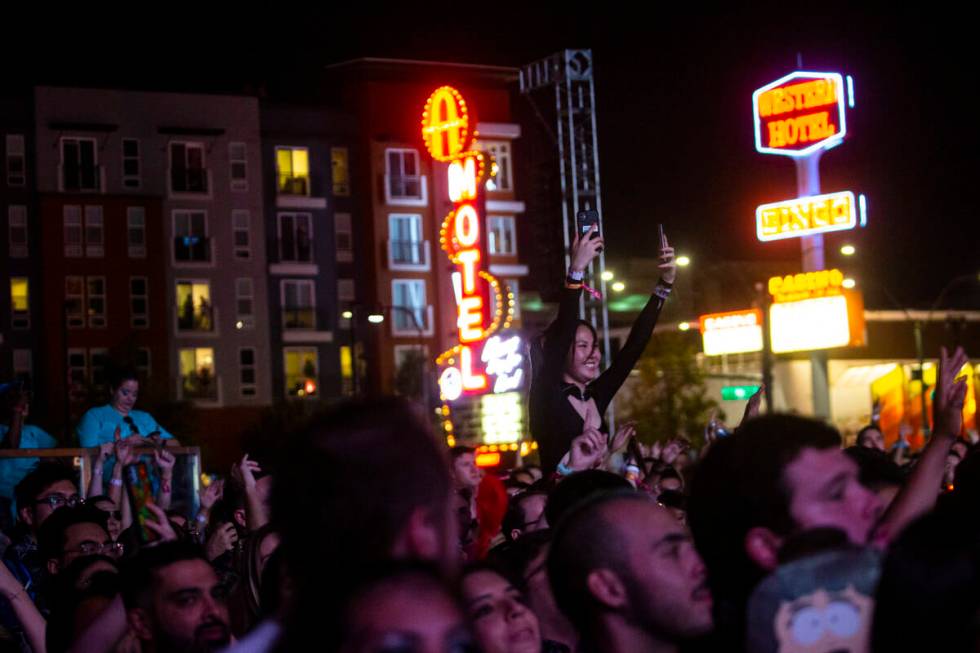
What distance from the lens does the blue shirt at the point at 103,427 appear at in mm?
9828

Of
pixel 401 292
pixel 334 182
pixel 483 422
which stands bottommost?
pixel 483 422

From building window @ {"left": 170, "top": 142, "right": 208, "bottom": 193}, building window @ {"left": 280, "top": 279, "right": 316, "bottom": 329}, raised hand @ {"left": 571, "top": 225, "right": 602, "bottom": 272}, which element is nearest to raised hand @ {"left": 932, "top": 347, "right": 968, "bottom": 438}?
raised hand @ {"left": 571, "top": 225, "right": 602, "bottom": 272}

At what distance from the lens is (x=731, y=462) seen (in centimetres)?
346

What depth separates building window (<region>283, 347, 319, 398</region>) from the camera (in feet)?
194

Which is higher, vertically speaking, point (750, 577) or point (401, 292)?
point (401, 292)

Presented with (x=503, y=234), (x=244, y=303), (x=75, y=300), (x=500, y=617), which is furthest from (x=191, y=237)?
(x=500, y=617)

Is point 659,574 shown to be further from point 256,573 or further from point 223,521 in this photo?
point 223,521

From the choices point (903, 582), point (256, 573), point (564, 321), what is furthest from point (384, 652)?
point (564, 321)

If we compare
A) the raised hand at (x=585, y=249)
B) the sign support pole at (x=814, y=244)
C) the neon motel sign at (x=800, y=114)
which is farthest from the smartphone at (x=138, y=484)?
the sign support pole at (x=814, y=244)

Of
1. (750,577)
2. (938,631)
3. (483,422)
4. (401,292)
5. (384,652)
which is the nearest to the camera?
(384,652)

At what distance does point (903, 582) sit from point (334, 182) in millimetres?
59171

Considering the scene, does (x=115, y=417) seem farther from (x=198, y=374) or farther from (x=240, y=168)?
(x=240, y=168)

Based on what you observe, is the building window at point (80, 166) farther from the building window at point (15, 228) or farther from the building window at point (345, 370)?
the building window at point (345, 370)

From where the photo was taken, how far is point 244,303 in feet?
193
